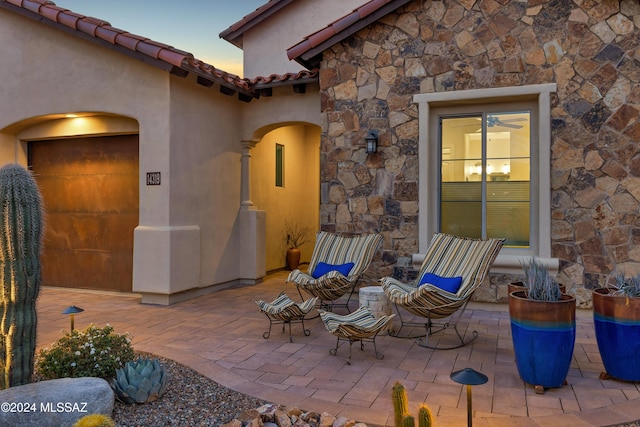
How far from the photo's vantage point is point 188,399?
363 cm

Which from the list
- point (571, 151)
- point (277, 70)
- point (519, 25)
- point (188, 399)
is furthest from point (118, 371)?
point (277, 70)

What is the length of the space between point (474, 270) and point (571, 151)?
228 centimetres

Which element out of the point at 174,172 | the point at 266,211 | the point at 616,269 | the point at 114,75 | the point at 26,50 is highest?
the point at 26,50

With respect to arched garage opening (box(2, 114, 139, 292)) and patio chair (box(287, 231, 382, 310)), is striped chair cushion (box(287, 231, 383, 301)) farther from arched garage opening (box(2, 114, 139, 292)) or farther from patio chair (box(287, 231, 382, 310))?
arched garage opening (box(2, 114, 139, 292))

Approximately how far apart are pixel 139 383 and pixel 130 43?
5121mm

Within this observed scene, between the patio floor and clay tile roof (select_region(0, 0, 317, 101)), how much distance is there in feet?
11.4

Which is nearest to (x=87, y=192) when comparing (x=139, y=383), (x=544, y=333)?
(x=139, y=383)

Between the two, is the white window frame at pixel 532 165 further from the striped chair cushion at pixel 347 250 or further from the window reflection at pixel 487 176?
the striped chair cushion at pixel 347 250

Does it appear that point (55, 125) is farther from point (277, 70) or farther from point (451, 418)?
point (451, 418)

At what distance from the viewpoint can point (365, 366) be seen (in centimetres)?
441

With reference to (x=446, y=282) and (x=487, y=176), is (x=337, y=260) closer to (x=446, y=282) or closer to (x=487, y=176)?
(x=446, y=282)

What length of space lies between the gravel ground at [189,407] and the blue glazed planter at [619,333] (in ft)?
9.08

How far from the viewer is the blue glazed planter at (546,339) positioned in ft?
12.0

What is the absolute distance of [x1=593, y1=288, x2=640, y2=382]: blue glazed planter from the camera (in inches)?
148
